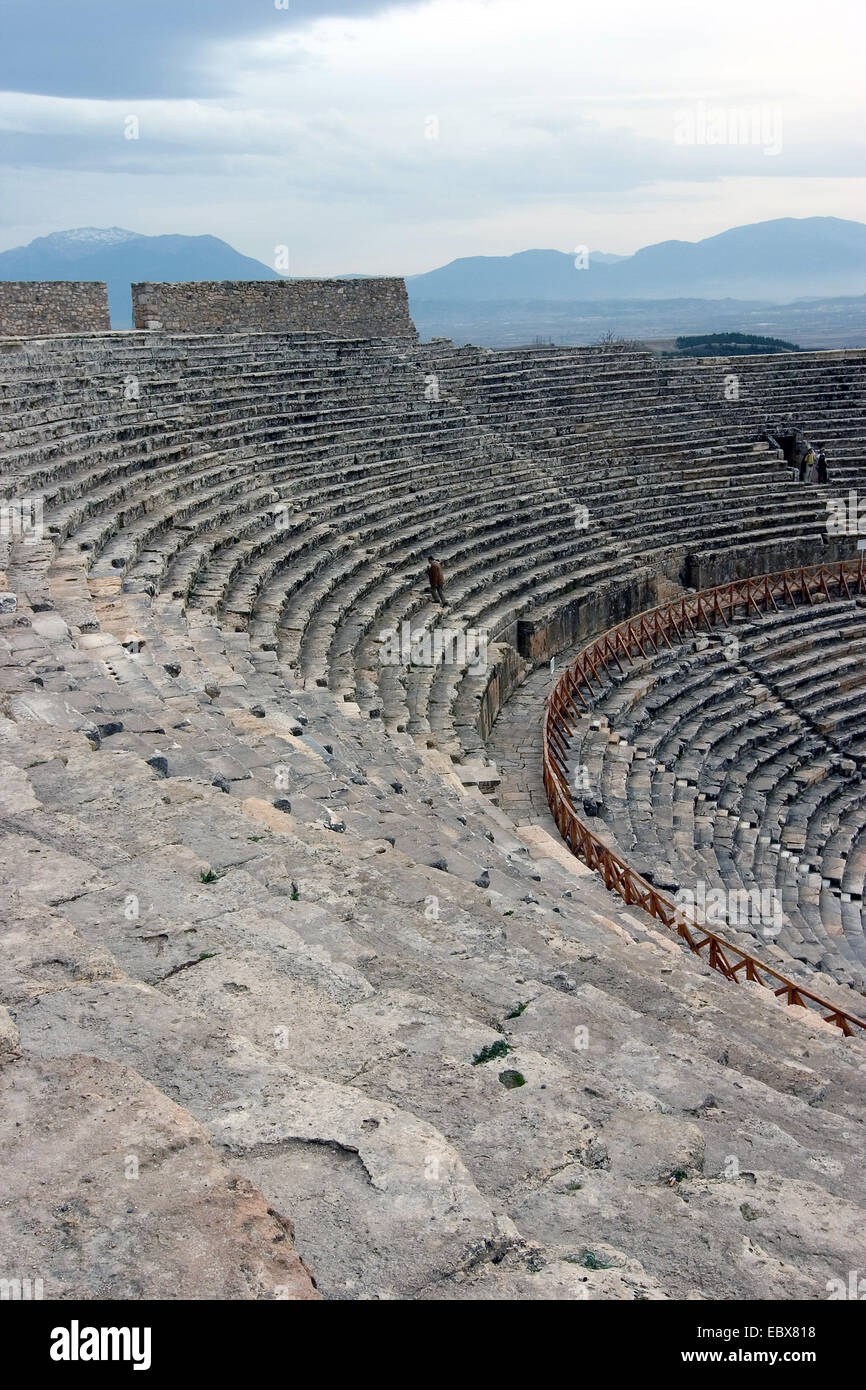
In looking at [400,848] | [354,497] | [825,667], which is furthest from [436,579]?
[400,848]

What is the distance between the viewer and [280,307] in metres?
23.2

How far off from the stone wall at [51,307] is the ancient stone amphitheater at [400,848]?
276 centimetres

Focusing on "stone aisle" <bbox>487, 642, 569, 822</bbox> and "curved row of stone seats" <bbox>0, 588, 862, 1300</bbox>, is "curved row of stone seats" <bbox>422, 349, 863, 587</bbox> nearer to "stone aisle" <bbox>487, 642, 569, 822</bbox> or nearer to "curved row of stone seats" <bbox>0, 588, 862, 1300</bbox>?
"stone aisle" <bbox>487, 642, 569, 822</bbox>

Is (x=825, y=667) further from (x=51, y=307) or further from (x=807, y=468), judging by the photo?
(x=51, y=307)

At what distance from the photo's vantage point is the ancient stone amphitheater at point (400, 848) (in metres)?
3.12

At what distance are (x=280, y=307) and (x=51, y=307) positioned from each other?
15.7 feet

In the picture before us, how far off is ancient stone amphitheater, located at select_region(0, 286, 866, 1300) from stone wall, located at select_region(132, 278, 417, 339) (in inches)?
62.4

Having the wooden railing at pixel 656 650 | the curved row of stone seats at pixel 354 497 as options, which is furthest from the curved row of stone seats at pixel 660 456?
the wooden railing at pixel 656 650

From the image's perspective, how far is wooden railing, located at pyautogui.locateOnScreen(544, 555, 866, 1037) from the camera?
8.17 metres

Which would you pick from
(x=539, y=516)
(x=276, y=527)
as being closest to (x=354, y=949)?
(x=276, y=527)

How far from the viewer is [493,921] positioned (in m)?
5.77

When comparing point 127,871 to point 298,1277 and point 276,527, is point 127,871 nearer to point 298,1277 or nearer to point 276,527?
point 298,1277
